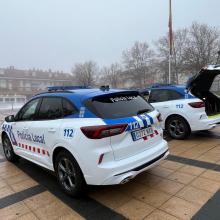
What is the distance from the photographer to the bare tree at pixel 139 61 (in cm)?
4778

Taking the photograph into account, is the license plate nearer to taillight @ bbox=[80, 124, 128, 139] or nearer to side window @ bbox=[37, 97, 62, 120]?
taillight @ bbox=[80, 124, 128, 139]

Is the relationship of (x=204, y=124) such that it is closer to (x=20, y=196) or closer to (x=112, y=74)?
(x=20, y=196)

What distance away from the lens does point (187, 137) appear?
649 cm

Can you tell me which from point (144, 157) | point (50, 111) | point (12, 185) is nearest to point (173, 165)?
point (144, 157)

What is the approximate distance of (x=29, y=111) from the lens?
4.57 metres

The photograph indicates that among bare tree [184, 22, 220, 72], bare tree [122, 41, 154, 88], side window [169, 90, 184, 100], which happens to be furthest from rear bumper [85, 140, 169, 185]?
bare tree [122, 41, 154, 88]

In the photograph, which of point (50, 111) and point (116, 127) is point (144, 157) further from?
point (50, 111)

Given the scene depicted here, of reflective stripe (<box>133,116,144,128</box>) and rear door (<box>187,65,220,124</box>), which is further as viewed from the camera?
rear door (<box>187,65,220,124</box>)

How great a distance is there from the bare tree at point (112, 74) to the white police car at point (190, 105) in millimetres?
43501

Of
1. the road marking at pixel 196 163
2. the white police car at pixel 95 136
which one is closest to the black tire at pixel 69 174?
the white police car at pixel 95 136

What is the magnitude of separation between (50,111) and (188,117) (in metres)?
3.72

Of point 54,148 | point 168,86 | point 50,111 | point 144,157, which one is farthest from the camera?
point 168,86

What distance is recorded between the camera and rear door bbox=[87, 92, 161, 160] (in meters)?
3.21

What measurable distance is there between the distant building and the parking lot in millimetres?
65353
